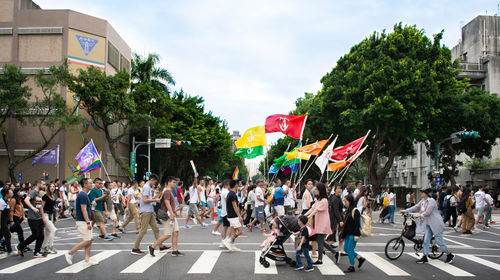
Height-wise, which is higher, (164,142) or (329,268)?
(164,142)

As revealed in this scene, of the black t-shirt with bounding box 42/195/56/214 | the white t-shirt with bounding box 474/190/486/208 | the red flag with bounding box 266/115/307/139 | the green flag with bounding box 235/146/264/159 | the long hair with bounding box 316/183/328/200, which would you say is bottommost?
the white t-shirt with bounding box 474/190/486/208

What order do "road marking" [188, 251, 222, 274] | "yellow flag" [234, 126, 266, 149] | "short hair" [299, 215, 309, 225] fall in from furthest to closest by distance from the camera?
"yellow flag" [234, 126, 266, 149] → "short hair" [299, 215, 309, 225] → "road marking" [188, 251, 222, 274]

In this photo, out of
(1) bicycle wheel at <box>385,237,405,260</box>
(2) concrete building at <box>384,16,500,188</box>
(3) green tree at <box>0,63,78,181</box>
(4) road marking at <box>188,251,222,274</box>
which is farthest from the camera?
(2) concrete building at <box>384,16,500,188</box>

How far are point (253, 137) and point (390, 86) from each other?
44.1 ft

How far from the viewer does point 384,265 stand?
32.1 ft

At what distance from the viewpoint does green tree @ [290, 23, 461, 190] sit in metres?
28.8

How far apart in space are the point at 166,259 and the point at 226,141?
130 ft

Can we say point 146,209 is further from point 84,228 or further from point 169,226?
point 84,228

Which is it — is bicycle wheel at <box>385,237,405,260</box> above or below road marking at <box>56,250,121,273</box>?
above

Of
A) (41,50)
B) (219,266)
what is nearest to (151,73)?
(41,50)

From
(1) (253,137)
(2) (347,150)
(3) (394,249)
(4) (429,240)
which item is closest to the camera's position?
(4) (429,240)

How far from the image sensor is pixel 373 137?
34.2m

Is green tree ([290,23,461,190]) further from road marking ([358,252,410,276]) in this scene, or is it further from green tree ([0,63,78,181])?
green tree ([0,63,78,181])

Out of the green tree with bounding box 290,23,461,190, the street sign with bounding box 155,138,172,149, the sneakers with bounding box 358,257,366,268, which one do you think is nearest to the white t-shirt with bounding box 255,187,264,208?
the sneakers with bounding box 358,257,366,268
